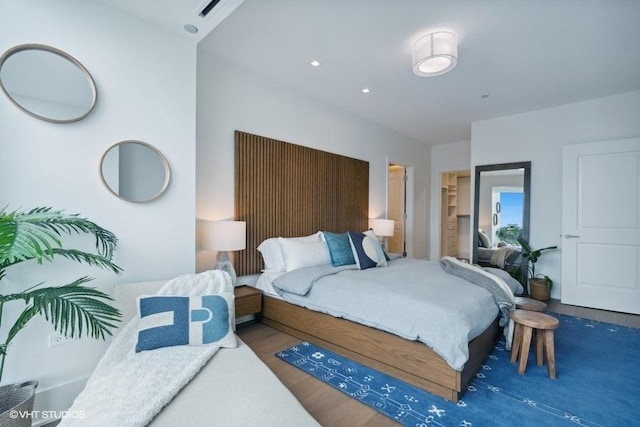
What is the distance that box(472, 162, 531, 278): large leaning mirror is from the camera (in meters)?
4.42

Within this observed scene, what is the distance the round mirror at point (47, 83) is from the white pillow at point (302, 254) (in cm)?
197

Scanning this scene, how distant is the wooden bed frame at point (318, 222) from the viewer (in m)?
1.99

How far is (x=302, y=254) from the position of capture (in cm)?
309

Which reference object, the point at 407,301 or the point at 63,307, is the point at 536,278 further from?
the point at 63,307

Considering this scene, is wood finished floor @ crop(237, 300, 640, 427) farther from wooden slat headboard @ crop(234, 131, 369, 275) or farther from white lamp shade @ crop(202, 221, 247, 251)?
white lamp shade @ crop(202, 221, 247, 251)

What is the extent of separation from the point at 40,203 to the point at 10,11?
1.04m

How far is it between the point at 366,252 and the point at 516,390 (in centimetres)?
167

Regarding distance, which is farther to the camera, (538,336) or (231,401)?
(538,336)

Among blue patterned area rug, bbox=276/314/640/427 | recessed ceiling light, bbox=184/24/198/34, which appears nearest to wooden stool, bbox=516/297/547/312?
blue patterned area rug, bbox=276/314/640/427

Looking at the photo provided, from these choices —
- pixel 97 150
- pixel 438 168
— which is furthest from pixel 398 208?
pixel 97 150

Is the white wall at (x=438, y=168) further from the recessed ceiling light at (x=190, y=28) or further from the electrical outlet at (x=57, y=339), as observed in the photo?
the electrical outlet at (x=57, y=339)

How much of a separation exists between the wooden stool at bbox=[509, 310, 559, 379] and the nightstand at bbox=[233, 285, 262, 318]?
2.19 m

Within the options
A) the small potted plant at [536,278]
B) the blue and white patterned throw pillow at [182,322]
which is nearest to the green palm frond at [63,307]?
the blue and white patterned throw pillow at [182,322]

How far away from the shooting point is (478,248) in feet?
15.8
